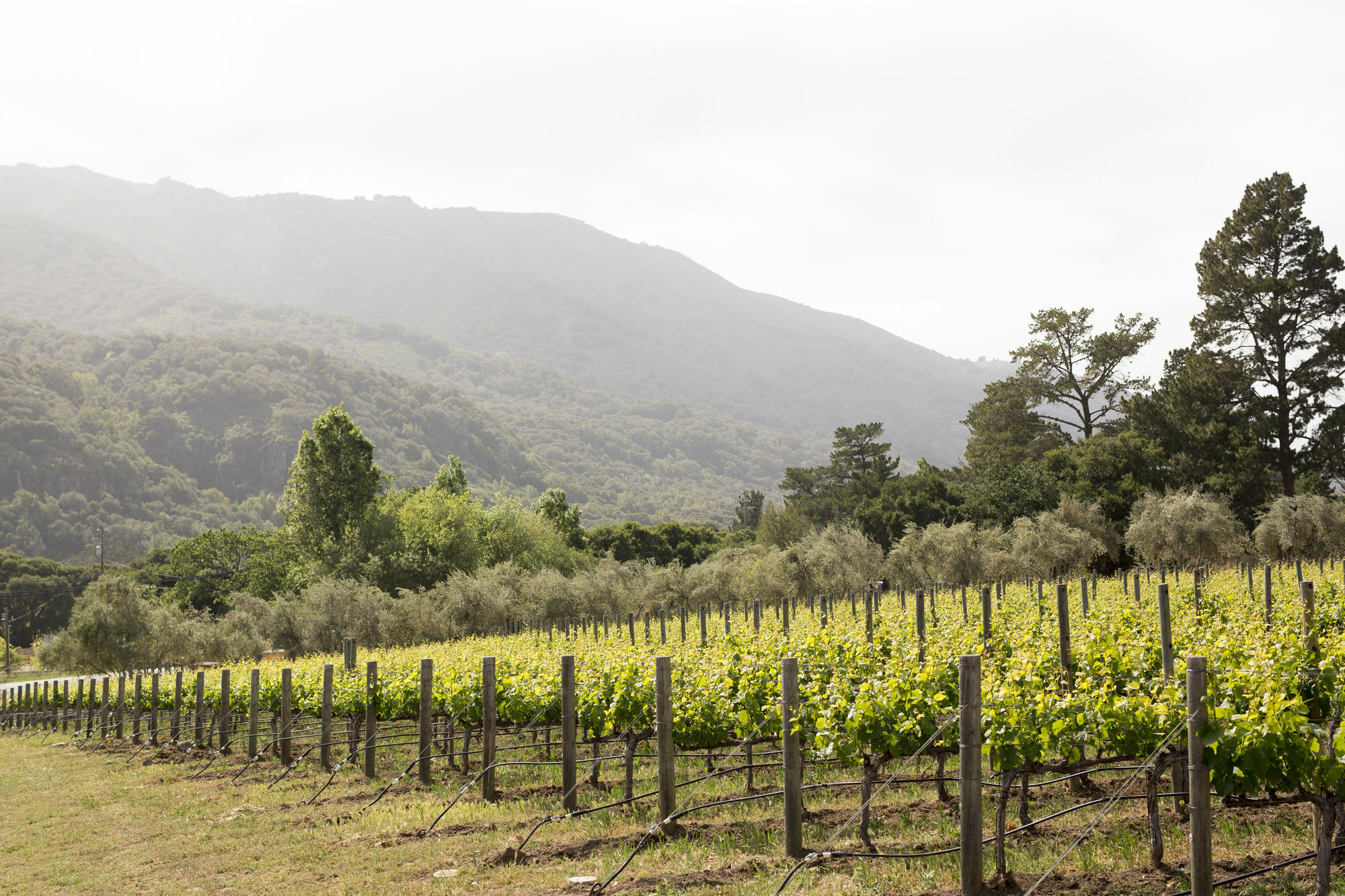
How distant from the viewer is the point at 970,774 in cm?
552

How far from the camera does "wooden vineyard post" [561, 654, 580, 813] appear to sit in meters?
9.24

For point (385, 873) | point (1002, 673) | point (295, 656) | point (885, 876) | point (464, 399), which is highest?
point (464, 399)

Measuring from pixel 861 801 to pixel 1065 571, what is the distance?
3344 centimetres

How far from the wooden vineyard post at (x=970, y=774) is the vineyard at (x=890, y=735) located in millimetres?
17

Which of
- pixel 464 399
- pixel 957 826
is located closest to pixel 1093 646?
pixel 957 826

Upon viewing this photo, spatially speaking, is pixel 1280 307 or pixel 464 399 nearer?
pixel 1280 307

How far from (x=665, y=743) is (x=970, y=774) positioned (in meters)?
3.31

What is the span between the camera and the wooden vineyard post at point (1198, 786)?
15.5 ft

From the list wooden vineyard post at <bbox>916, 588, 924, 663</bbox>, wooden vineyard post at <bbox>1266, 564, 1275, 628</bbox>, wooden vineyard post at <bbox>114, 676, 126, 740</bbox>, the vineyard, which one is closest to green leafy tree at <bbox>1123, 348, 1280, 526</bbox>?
the vineyard

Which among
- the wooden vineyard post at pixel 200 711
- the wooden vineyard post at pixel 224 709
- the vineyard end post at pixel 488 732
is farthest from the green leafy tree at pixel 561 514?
the vineyard end post at pixel 488 732

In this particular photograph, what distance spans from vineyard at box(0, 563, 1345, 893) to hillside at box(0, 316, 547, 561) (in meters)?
107

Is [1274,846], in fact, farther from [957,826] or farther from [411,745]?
[411,745]

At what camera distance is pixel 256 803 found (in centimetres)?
1215

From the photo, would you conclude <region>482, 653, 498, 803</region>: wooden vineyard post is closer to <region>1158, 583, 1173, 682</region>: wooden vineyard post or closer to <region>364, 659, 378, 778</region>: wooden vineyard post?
<region>364, 659, 378, 778</region>: wooden vineyard post
